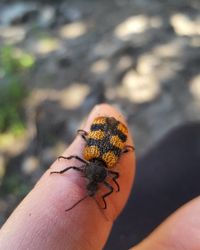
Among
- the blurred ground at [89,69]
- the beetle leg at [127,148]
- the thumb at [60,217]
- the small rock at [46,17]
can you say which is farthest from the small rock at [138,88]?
the thumb at [60,217]

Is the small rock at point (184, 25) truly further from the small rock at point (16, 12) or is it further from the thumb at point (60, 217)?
the thumb at point (60, 217)

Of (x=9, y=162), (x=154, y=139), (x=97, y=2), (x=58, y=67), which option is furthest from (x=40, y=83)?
(x=97, y=2)

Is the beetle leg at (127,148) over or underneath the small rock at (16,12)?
underneath

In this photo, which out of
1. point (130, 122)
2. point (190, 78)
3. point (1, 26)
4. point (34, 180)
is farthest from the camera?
point (1, 26)

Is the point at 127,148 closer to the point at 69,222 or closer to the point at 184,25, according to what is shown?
the point at 69,222

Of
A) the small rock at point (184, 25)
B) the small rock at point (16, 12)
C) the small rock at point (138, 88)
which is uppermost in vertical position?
the small rock at point (16, 12)

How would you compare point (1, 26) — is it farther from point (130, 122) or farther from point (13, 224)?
point (13, 224)

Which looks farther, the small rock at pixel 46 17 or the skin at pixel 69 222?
the small rock at pixel 46 17

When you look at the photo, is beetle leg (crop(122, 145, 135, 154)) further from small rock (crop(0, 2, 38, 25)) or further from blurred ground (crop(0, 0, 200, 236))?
small rock (crop(0, 2, 38, 25))
